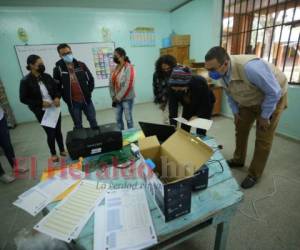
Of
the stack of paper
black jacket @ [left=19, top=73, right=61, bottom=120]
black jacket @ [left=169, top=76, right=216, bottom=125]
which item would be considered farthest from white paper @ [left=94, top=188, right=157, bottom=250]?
black jacket @ [left=19, top=73, right=61, bottom=120]

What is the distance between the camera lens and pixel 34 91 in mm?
1956

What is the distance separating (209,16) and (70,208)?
4154 mm

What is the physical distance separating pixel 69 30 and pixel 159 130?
4.15 metres

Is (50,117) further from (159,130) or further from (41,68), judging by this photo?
(159,130)

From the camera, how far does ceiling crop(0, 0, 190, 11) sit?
355 cm

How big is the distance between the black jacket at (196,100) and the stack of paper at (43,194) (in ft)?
3.92

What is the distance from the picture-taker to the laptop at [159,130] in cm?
119

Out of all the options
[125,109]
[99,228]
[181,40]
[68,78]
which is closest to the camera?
[99,228]

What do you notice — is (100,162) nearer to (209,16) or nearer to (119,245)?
(119,245)

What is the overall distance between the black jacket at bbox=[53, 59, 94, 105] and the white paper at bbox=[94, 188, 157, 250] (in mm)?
1780

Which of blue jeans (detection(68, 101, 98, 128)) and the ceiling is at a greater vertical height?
the ceiling

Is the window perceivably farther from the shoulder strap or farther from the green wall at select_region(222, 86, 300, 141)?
the shoulder strap

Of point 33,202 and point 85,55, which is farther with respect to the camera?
point 85,55

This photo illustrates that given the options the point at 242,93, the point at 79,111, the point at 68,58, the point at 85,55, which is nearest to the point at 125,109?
the point at 79,111
